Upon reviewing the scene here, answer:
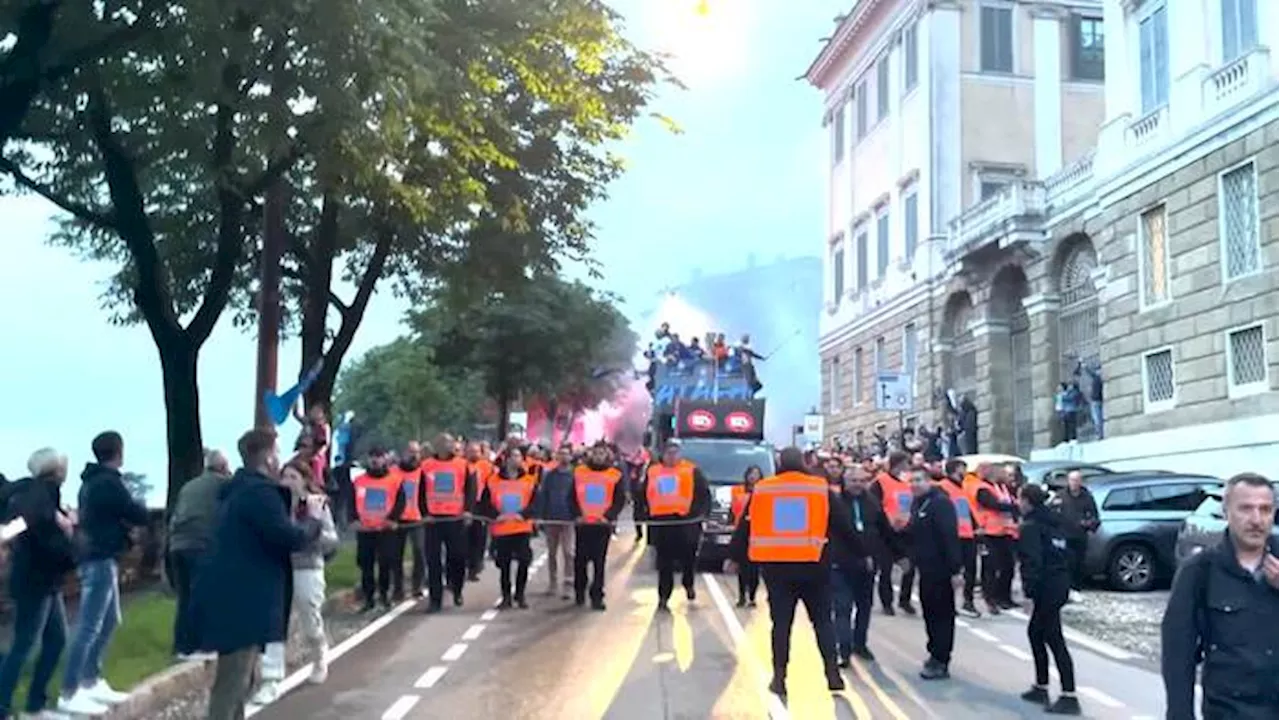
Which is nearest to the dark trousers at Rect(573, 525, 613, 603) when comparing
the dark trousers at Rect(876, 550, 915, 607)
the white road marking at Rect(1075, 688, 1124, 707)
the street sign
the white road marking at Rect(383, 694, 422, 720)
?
the dark trousers at Rect(876, 550, 915, 607)

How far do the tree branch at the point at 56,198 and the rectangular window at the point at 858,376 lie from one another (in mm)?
35184

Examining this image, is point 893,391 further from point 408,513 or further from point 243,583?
point 243,583

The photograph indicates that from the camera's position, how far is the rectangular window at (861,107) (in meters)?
50.8

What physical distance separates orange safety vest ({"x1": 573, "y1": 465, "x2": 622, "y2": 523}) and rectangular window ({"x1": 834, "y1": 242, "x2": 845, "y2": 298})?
37728mm

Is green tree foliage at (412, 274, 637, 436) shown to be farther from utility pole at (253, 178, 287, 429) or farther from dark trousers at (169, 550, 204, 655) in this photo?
dark trousers at (169, 550, 204, 655)

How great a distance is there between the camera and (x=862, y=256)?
51.2 m

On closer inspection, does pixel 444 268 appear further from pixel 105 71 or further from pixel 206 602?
pixel 206 602

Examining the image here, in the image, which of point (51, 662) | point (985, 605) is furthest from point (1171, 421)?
point (51, 662)

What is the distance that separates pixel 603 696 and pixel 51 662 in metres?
3.86

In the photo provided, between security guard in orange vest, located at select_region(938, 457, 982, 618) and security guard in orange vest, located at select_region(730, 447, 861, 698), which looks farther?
security guard in orange vest, located at select_region(938, 457, 982, 618)

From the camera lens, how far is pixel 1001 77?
42812 mm

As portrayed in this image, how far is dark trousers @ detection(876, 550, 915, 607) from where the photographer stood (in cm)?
1500

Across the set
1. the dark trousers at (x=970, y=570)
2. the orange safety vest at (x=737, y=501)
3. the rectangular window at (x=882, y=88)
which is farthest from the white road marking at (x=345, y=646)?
the rectangular window at (x=882, y=88)

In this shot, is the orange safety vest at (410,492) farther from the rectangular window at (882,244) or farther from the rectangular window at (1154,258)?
the rectangular window at (882,244)
